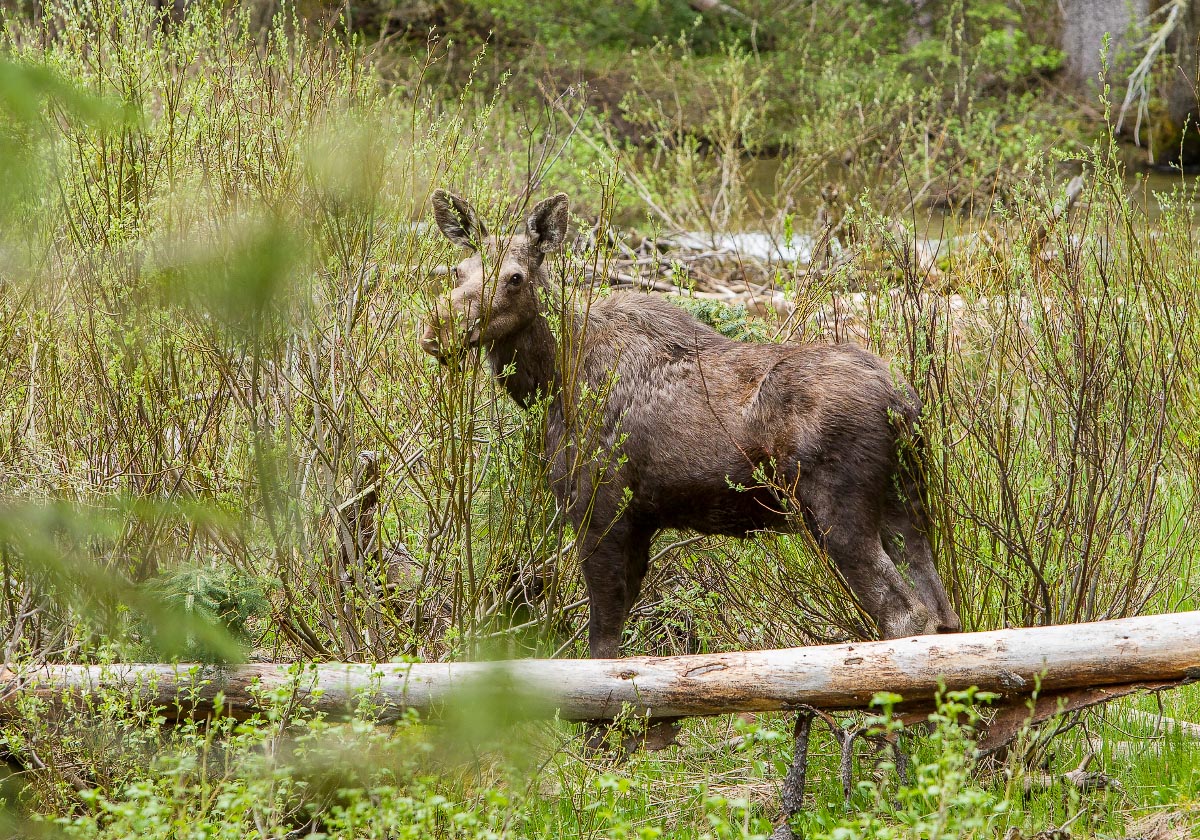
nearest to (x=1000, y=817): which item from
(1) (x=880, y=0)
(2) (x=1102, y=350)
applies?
(2) (x=1102, y=350)

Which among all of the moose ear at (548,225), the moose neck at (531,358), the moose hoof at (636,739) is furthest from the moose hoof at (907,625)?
the moose ear at (548,225)

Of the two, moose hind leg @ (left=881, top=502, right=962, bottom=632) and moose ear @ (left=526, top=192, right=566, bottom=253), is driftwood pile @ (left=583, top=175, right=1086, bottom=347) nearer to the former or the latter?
moose ear @ (left=526, top=192, right=566, bottom=253)

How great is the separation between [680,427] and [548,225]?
110 cm

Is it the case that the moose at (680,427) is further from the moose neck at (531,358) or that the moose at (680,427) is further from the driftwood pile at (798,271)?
the driftwood pile at (798,271)

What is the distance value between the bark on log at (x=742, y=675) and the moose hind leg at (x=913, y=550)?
0.63 meters

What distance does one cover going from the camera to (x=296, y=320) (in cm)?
544

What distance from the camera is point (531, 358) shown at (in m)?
5.61

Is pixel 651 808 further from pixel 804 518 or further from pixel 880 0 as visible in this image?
pixel 880 0

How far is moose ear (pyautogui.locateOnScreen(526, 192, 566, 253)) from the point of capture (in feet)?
17.4

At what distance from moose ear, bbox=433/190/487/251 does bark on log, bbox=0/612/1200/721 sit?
1.92 metres

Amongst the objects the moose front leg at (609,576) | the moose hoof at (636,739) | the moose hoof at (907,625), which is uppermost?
the moose hoof at (907,625)

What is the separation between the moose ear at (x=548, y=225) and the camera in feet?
17.4

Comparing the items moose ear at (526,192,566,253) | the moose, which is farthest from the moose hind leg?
moose ear at (526,192,566,253)

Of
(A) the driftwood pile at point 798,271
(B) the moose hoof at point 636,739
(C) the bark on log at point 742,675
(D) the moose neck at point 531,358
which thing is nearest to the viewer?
(C) the bark on log at point 742,675
